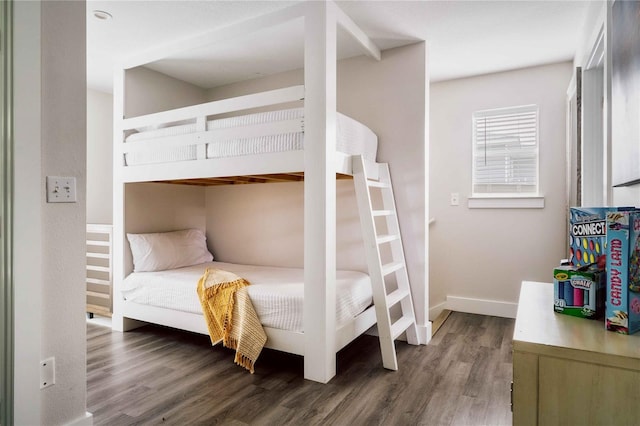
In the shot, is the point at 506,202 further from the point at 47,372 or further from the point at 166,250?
the point at 47,372

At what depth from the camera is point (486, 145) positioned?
3.62 metres

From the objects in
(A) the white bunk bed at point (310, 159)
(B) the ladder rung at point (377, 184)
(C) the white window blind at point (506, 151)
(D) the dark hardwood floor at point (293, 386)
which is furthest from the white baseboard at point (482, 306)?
(B) the ladder rung at point (377, 184)

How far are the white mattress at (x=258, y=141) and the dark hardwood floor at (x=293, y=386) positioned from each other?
4.58 feet

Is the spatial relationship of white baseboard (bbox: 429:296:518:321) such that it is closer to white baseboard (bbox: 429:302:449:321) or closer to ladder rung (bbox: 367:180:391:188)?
white baseboard (bbox: 429:302:449:321)

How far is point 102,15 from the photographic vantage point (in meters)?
2.47

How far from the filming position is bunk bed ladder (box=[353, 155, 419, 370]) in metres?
2.41

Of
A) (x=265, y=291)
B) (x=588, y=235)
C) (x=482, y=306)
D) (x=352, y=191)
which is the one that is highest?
(x=352, y=191)

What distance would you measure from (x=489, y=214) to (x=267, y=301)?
7.58 feet

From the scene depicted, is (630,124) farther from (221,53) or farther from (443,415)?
(221,53)

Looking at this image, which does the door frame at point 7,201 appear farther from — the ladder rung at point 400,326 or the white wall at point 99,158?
the white wall at point 99,158

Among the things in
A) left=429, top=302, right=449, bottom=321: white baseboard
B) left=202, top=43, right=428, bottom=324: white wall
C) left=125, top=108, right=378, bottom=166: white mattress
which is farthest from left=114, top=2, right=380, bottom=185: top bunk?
left=429, top=302, right=449, bottom=321: white baseboard

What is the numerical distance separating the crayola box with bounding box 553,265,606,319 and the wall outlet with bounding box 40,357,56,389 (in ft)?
Answer: 6.19

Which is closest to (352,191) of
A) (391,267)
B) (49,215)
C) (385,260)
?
(385,260)

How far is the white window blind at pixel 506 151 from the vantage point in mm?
3441
